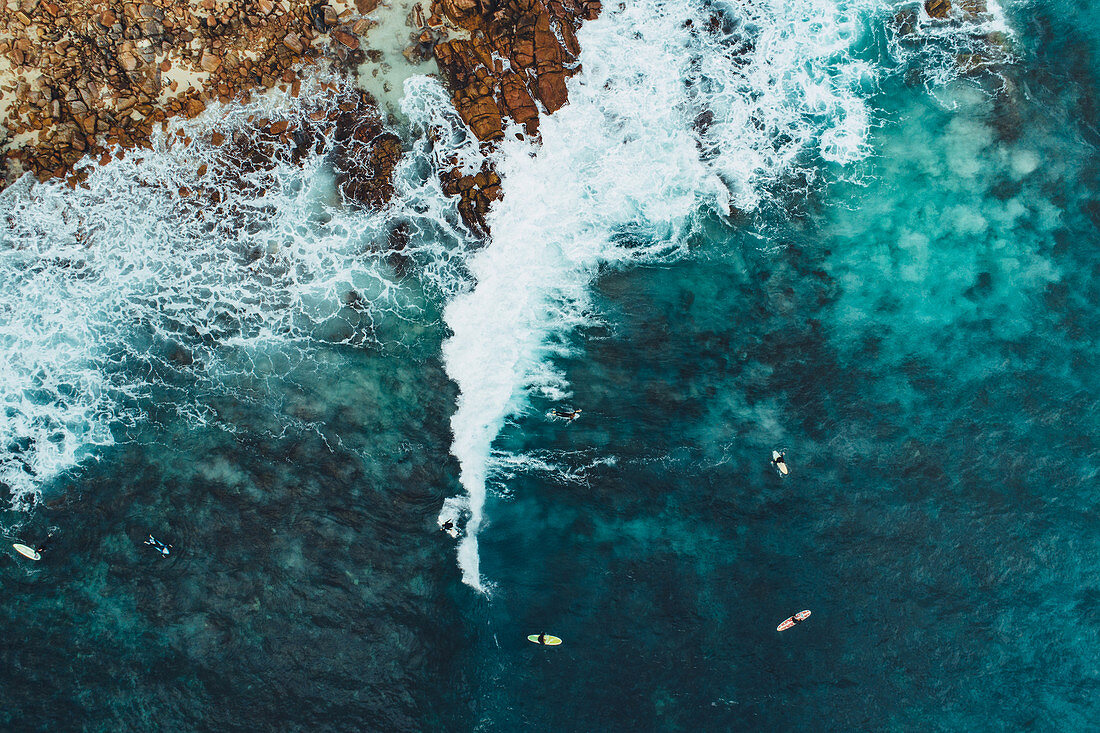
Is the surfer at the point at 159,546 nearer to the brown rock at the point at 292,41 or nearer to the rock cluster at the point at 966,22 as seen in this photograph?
the brown rock at the point at 292,41

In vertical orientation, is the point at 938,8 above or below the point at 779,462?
above

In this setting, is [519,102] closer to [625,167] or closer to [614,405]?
[625,167]

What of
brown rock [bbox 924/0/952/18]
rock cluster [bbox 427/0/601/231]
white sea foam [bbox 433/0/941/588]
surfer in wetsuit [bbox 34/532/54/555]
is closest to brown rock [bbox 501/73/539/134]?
rock cluster [bbox 427/0/601/231]

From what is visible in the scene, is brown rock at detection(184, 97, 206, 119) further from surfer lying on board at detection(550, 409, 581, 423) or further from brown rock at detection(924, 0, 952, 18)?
brown rock at detection(924, 0, 952, 18)

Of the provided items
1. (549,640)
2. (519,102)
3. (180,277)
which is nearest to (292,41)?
(519,102)

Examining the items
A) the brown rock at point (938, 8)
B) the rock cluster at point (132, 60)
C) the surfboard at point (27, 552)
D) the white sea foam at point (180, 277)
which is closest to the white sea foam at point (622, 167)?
the brown rock at point (938, 8)
